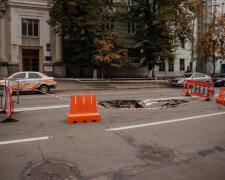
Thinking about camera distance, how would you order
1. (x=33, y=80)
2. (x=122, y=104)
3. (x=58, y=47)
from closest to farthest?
1. (x=122, y=104)
2. (x=33, y=80)
3. (x=58, y=47)

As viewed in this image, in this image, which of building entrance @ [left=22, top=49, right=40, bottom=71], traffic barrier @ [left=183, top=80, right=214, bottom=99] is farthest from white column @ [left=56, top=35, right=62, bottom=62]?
traffic barrier @ [left=183, top=80, right=214, bottom=99]

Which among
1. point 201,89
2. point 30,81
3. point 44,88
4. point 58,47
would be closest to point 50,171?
point 201,89

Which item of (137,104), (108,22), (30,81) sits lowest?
(137,104)

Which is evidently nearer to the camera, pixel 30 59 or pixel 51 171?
pixel 51 171

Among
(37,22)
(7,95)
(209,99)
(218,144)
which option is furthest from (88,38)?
(218,144)

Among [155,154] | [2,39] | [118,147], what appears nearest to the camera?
[155,154]

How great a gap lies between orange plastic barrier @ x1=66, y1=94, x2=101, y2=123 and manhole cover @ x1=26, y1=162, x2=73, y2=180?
3304mm

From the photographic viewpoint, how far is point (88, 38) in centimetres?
2472

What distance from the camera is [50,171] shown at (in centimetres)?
429

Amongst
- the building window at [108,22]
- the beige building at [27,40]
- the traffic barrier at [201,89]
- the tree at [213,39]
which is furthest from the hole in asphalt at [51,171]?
the tree at [213,39]

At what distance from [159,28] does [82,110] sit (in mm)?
20869

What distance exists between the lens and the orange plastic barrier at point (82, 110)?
7.89 meters

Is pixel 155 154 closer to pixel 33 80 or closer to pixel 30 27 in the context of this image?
pixel 33 80

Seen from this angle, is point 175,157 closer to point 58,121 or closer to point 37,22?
point 58,121
